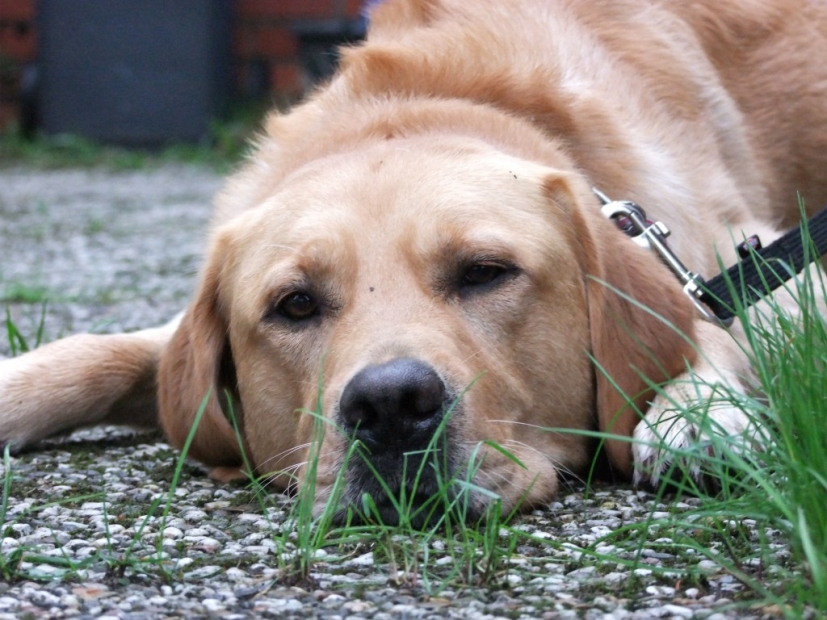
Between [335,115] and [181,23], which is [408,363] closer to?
[335,115]

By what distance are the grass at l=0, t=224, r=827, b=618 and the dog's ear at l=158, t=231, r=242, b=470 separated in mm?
669

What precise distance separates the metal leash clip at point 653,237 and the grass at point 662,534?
26.8 inches

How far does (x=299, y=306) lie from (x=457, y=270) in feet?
1.38

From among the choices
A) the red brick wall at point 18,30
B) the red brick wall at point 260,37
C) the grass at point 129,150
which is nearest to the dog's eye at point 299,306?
the grass at point 129,150

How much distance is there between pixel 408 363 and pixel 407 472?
23 cm

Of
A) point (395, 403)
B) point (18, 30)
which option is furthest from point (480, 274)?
point (18, 30)

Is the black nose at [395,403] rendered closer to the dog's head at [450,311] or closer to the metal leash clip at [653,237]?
the dog's head at [450,311]

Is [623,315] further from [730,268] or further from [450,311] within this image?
[450,311]

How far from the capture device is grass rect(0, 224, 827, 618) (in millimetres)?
2098

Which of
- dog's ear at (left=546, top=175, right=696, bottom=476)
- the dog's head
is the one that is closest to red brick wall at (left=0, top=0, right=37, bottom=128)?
the dog's head

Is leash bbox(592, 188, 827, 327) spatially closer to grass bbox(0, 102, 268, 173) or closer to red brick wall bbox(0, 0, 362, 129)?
grass bbox(0, 102, 268, 173)

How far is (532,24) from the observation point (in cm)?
394

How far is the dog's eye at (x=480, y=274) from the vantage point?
299 cm

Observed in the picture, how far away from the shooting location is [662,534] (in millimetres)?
2402
